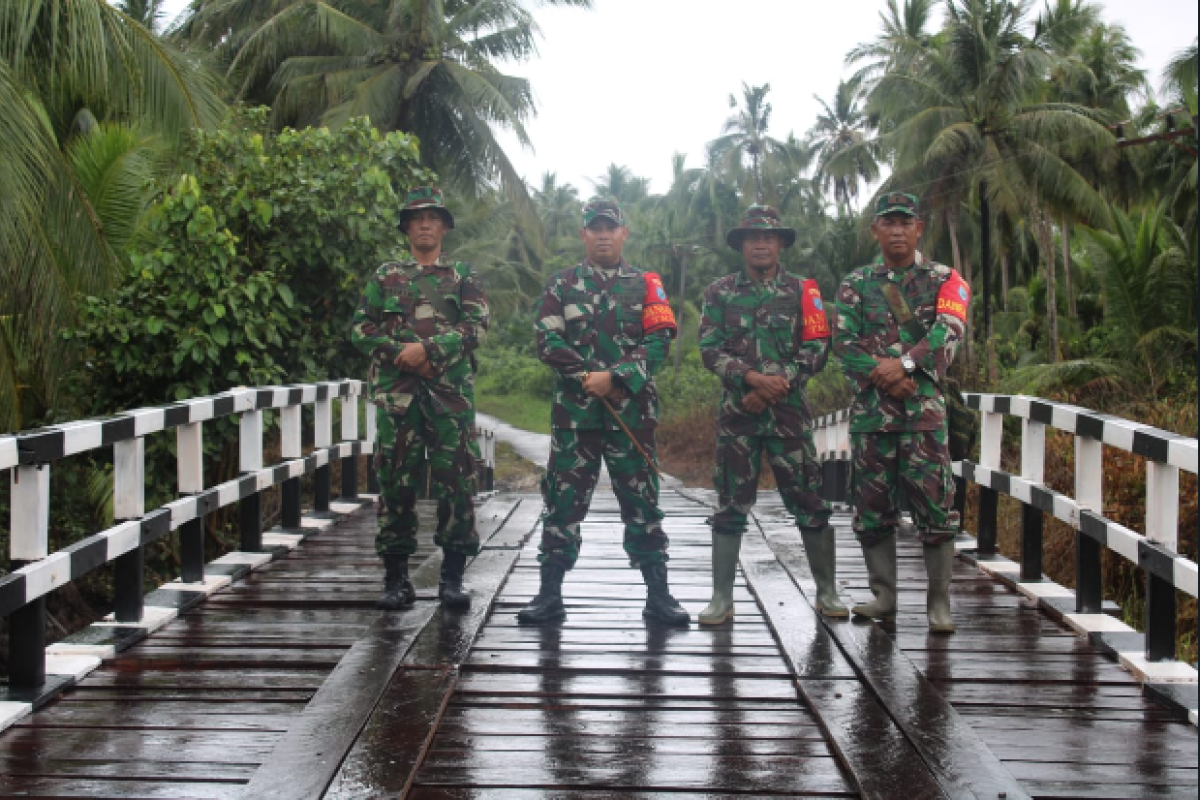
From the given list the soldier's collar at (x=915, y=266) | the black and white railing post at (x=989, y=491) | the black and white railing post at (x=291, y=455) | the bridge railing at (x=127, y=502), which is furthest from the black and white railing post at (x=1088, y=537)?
the black and white railing post at (x=291, y=455)

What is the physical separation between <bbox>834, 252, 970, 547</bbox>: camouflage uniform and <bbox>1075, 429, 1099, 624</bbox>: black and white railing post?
0.57 meters

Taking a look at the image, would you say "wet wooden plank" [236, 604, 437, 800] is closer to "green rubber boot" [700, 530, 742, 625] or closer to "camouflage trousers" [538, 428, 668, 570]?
"camouflage trousers" [538, 428, 668, 570]

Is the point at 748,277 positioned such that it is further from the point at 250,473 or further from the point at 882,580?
the point at 250,473

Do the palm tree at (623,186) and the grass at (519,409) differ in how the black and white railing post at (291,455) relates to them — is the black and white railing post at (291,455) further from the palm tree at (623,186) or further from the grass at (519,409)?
the palm tree at (623,186)

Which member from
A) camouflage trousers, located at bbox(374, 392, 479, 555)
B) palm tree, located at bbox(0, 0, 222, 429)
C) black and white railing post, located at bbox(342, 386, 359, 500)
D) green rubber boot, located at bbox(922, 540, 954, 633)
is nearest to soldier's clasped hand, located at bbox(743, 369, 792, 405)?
green rubber boot, located at bbox(922, 540, 954, 633)

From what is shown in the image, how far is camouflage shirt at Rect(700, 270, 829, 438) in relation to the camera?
5648 millimetres

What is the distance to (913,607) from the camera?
6125mm

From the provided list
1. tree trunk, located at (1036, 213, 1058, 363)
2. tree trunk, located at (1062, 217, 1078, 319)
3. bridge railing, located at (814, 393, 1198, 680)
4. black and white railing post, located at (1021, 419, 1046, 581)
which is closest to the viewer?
bridge railing, located at (814, 393, 1198, 680)

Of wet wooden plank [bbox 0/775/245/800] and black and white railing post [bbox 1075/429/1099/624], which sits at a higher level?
black and white railing post [bbox 1075/429/1099/624]

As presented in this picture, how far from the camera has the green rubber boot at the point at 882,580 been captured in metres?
5.68

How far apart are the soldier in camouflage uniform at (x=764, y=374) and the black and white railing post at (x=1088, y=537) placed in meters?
1.00

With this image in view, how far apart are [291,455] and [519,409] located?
40.5 m

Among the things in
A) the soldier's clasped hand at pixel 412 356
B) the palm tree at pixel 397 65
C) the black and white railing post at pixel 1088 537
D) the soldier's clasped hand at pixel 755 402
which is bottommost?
the black and white railing post at pixel 1088 537

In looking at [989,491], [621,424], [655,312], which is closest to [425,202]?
[655,312]
